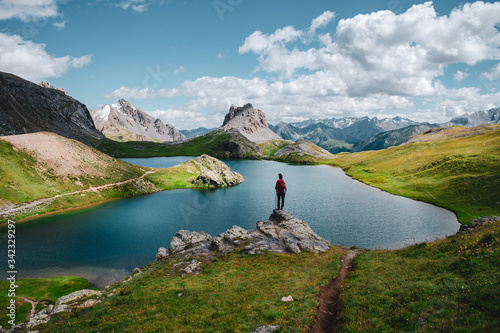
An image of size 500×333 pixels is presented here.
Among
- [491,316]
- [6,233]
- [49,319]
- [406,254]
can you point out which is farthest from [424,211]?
[6,233]

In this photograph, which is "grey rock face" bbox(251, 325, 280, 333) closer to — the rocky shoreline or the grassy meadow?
the grassy meadow

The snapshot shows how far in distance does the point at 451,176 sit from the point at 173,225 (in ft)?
361

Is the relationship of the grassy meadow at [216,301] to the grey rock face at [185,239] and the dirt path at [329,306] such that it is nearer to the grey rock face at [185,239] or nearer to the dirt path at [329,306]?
the dirt path at [329,306]

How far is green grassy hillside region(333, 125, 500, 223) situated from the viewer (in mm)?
73062

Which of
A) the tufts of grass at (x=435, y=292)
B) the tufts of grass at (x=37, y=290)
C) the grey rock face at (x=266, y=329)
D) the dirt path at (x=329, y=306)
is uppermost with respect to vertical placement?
the tufts of grass at (x=435, y=292)

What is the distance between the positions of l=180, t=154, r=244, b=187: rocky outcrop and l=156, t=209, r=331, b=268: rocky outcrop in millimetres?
86217

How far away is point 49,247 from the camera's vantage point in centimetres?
5300

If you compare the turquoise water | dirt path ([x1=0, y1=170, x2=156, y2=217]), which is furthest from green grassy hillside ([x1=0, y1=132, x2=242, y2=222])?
the turquoise water

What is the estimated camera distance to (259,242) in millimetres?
43562

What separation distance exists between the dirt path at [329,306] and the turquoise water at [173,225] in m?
29.0

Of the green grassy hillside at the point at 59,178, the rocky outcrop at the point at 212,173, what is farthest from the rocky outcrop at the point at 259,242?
the rocky outcrop at the point at 212,173

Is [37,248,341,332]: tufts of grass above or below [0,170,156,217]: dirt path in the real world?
below

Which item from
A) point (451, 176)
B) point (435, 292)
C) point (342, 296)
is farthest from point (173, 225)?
point (451, 176)

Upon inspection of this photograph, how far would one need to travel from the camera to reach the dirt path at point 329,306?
1831 centimetres
